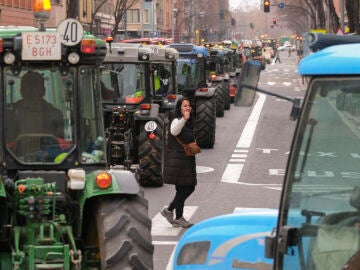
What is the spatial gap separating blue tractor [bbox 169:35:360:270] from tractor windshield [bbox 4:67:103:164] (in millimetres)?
3081

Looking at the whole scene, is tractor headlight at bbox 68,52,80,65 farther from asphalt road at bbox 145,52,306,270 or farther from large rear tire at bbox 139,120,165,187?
large rear tire at bbox 139,120,165,187

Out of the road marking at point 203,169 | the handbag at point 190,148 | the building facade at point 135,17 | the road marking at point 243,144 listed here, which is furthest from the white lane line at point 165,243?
the building facade at point 135,17

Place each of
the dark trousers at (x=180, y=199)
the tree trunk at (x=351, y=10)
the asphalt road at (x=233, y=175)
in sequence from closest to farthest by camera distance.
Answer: the dark trousers at (x=180, y=199) < the asphalt road at (x=233, y=175) < the tree trunk at (x=351, y=10)

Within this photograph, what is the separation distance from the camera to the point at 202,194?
1681 cm

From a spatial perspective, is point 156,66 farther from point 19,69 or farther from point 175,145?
point 19,69

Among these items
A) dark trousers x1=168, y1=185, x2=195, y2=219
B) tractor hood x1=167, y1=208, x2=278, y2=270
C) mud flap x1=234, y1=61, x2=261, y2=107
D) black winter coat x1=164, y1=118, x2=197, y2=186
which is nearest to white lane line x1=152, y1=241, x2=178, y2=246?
dark trousers x1=168, y1=185, x2=195, y2=219

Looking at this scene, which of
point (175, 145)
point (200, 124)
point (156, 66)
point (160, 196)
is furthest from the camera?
point (200, 124)

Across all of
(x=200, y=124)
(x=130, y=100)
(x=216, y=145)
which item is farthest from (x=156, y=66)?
(x=216, y=145)

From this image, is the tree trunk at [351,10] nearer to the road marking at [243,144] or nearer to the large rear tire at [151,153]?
the road marking at [243,144]

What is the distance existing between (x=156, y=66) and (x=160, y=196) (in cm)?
348

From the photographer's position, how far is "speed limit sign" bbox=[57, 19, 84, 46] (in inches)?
316

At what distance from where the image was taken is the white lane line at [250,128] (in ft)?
86.5

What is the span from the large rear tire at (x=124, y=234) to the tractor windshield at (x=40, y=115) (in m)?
0.78

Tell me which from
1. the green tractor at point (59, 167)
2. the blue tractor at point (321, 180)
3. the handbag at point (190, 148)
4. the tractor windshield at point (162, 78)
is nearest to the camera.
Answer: the blue tractor at point (321, 180)
